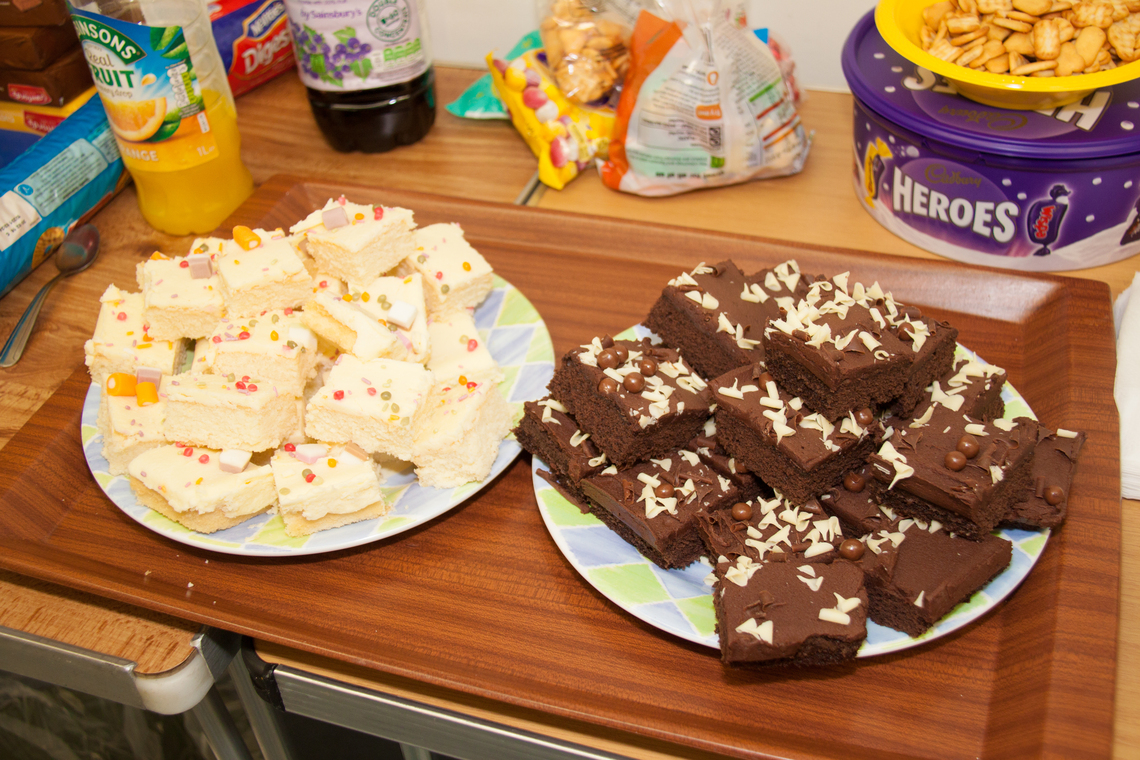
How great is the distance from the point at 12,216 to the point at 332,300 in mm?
898

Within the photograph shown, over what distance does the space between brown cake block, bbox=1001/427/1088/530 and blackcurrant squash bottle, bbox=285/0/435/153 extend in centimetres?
158

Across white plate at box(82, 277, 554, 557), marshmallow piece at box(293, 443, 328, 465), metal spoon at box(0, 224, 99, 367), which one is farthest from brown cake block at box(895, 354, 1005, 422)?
metal spoon at box(0, 224, 99, 367)

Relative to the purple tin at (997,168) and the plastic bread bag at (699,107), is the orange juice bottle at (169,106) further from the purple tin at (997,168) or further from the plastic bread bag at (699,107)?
the purple tin at (997,168)

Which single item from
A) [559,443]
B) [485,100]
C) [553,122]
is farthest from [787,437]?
[485,100]

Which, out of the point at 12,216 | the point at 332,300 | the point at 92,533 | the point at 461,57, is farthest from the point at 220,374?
the point at 461,57

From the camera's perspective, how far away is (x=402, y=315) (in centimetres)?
143

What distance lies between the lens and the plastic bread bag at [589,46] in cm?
202

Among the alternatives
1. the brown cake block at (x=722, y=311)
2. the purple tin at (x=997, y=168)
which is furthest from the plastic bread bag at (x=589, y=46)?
the brown cake block at (x=722, y=311)

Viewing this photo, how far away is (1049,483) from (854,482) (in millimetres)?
270

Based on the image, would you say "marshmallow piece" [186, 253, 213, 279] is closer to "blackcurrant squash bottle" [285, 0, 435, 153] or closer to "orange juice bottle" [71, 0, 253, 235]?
"orange juice bottle" [71, 0, 253, 235]

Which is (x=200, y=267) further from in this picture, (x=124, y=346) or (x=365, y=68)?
(x=365, y=68)

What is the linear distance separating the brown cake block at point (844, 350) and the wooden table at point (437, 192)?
1.37 feet

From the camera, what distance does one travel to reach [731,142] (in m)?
1.92

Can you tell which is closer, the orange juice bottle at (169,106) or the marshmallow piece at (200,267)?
the marshmallow piece at (200,267)
